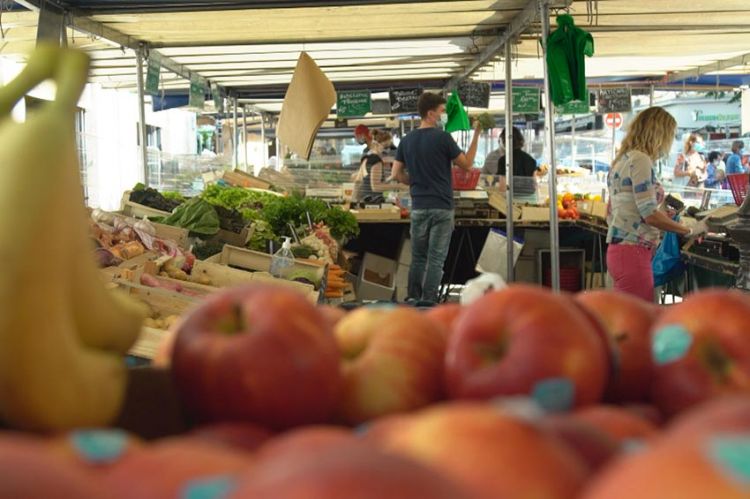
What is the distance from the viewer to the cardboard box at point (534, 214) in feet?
31.4

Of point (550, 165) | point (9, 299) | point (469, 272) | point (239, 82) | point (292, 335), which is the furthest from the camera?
point (239, 82)

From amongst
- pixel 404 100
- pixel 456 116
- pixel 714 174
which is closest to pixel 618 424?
pixel 456 116

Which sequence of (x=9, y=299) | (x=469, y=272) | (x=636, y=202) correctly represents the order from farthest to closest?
(x=469, y=272)
(x=636, y=202)
(x=9, y=299)

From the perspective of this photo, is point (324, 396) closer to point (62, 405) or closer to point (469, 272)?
point (62, 405)

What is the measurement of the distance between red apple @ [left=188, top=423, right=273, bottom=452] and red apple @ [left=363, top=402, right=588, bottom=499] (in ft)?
0.80

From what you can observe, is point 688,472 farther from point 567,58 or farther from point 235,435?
point 567,58

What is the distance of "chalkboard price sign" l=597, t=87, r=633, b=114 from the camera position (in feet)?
41.2

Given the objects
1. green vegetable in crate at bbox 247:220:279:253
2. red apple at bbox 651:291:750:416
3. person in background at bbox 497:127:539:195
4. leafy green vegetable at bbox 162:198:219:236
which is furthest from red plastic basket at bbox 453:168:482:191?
red apple at bbox 651:291:750:416

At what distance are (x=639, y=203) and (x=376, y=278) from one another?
4.89 metres

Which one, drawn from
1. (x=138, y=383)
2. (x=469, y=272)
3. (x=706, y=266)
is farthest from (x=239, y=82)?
(x=138, y=383)

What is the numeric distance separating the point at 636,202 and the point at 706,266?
145 centimetres

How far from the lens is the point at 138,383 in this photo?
1188 millimetres

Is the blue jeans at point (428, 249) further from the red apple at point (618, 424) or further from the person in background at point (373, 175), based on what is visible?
the red apple at point (618, 424)

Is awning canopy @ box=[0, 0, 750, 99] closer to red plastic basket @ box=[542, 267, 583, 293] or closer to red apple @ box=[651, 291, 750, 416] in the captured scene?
red plastic basket @ box=[542, 267, 583, 293]
